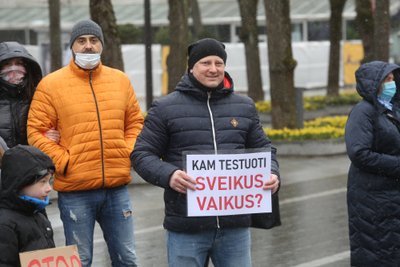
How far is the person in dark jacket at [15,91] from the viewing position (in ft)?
24.5

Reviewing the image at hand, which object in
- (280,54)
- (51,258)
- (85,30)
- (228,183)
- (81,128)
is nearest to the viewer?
(51,258)

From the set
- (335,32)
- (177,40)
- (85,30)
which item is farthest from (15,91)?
(335,32)

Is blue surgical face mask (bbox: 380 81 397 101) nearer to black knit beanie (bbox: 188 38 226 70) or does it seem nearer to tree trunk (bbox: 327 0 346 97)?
black knit beanie (bbox: 188 38 226 70)

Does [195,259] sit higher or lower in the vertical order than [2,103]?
lower

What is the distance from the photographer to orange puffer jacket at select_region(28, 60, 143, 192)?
7.53 meters

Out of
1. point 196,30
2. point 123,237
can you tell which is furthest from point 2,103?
point 196,30

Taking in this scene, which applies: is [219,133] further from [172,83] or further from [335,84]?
[335,84]

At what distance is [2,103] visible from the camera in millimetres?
7488

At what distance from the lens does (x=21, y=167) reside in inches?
217

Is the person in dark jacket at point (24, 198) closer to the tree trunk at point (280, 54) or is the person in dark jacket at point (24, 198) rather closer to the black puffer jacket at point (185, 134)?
the black puffer jacket at point (185, 134)

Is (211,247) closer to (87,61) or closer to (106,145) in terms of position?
(106,145)

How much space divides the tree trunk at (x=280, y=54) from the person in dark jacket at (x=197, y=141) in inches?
516

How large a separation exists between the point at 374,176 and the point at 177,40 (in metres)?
14.6

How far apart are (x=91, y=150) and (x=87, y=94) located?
1.24 feet
